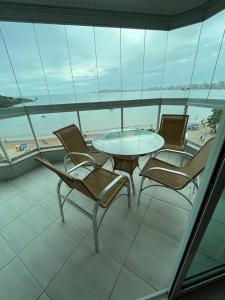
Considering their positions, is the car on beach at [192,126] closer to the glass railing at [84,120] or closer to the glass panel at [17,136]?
the glass railing at [84,120]

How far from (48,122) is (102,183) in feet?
6.04

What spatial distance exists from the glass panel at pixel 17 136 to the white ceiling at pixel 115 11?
1.53m

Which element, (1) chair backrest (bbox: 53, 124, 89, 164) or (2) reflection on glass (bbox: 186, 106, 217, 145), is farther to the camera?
(2) reflection on glass (bbox: 186, 106, 217, 145)

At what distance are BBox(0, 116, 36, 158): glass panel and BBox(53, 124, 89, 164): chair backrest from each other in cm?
101

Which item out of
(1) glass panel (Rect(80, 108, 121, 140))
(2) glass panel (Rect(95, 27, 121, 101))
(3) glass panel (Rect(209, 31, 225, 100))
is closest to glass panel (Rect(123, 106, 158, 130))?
(1) glass panel (Rect(80, 108, 121, 140))

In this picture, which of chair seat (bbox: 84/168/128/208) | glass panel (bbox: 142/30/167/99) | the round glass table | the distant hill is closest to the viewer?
chair seat (bbox: 84/168/128/208)

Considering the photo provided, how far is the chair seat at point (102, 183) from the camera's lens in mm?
1377

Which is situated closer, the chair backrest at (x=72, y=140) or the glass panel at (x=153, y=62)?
the chair backrest at (x=72, y=140)

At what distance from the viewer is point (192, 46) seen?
8.96 feet

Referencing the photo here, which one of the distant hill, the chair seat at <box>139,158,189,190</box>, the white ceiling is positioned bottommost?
the chair seat at <box>139,158,189,190</box>

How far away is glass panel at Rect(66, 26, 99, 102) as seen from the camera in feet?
8.48

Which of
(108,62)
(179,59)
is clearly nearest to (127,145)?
(108,62)

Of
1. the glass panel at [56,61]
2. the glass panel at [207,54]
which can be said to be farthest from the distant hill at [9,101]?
the glass panel at [207,54]

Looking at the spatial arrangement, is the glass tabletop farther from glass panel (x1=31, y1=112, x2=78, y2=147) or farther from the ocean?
glass panel (x1=31, y1=112, x2=78, y2=147)
